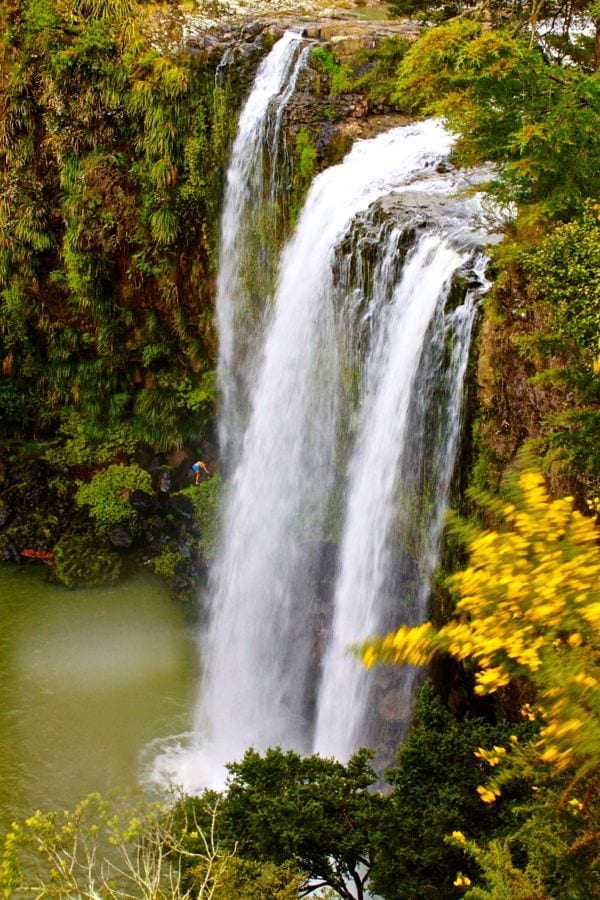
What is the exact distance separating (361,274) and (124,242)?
18.8ft

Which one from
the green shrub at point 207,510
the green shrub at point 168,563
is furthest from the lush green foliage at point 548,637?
the green shrub at point 168,563

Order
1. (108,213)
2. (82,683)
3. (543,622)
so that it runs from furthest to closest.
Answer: (108,213) < (82,683) < (543,622)

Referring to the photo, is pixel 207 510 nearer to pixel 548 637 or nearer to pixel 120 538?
pixel 120 538

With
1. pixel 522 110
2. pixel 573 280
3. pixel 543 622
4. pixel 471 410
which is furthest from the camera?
pixel 471 410

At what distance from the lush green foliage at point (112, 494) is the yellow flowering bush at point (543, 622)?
10.7m

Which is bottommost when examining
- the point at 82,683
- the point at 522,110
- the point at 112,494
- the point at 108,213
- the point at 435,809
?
the point at 82,683

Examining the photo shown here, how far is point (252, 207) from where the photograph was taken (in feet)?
39.4

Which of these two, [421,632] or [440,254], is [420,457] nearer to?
[440,254]

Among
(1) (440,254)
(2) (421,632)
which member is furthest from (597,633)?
(1) (440,254)

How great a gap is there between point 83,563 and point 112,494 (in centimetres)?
134

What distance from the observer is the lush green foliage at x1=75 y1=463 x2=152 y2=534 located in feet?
45.8

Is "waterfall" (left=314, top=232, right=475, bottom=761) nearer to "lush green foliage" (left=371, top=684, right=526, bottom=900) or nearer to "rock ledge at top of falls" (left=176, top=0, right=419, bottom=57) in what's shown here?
"lush green foliage" (left=371, top=684, right=526, bottom=900)

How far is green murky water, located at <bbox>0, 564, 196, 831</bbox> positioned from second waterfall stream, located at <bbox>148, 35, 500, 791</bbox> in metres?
0.57

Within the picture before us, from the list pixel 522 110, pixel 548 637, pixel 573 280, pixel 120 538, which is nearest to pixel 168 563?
pixel 120 538
